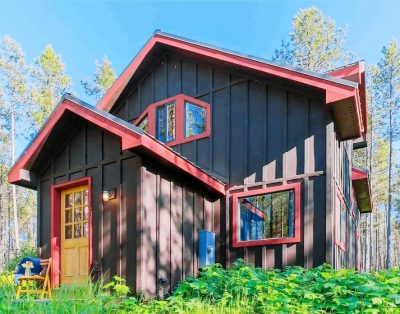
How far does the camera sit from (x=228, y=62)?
787 cm

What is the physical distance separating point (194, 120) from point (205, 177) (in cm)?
217

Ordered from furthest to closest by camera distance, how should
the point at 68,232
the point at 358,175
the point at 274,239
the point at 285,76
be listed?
1. the point at 358,175
2. the point at 68,232
3. the point at 285,76
4. the point at 274,239

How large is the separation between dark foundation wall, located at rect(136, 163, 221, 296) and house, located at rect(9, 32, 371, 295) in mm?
19

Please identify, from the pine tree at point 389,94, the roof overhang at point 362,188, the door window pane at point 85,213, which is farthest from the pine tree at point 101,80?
the door window pane at point 85,213

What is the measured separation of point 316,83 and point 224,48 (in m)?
2.34

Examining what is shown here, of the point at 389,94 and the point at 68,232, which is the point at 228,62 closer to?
the point at 68,232

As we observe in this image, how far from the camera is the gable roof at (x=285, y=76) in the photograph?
6.28 meters

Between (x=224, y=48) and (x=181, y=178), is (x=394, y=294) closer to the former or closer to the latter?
(x=181, y=178)

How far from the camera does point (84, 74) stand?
27703mm

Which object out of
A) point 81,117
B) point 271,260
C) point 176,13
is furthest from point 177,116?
point 176,13

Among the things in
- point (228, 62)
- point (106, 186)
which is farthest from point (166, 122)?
point (106, 186)

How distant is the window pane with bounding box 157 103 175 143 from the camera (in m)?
9.16

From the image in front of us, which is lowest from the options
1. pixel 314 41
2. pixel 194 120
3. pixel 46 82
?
pixel 194 120

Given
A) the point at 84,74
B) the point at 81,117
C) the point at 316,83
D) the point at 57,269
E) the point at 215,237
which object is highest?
the point at 84,74
